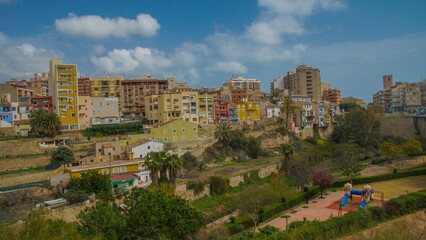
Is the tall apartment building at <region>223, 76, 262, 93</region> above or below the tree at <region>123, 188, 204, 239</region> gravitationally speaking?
above

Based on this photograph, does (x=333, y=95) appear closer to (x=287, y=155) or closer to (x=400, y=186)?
(x=287, y=155)

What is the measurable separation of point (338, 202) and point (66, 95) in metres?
44.3

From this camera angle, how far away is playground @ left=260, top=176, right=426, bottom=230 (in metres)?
25.7

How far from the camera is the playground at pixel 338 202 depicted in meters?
25.7

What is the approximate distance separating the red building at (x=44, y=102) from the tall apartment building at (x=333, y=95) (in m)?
91.0

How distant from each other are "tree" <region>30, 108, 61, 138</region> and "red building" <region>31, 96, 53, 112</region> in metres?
10.3

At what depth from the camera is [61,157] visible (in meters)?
37.2

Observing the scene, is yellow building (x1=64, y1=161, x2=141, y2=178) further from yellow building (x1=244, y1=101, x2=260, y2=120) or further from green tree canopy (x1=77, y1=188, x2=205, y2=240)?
yellow building (x1=244, y1=101, x2=260, y2=120)

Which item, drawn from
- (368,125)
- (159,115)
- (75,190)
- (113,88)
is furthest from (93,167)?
(368,125)

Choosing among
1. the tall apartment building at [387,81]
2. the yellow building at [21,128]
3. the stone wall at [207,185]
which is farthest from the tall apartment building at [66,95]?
the tall apartment building at [387,81]

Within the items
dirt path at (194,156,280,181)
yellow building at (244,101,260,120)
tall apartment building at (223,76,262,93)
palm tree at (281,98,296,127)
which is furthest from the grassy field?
tall apartment building at (223,76,262,93)

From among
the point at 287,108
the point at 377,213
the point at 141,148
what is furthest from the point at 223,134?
the point at 377,213

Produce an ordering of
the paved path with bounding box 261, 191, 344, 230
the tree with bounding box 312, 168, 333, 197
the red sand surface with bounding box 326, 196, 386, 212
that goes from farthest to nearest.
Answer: the tree with bounding box 312, 168, 333, 197, the red sand surface with bounding box 326, 196, 386, 212, the paved path with bounding box 261, 191, 344, 230

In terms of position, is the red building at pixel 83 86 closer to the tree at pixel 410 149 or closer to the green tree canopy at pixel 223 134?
the green tree canopy at pixel 223 134
